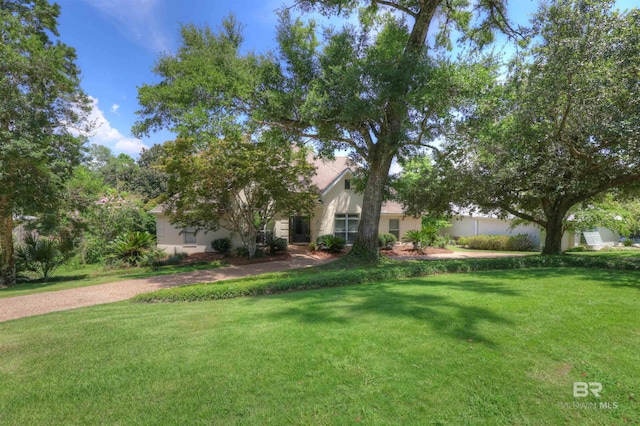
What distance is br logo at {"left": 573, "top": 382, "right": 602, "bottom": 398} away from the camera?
120 inches

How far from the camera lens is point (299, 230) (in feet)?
77.4

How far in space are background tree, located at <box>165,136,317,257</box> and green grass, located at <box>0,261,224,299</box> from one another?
2.41 metres

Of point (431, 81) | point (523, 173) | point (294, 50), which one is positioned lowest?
point (523, 173)

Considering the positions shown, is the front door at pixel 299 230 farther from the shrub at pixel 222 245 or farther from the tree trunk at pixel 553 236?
the tree trunk at pixel 553 236

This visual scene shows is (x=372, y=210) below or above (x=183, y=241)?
above

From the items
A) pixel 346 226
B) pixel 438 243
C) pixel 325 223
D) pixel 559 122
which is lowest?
pixel 438 243

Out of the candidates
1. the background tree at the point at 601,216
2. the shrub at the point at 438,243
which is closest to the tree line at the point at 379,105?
the background tree at the point at 601,216

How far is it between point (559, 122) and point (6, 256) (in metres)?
21.1

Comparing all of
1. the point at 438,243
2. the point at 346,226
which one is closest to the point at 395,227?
the point at 438,243

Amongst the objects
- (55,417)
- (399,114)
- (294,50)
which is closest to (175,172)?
(294,50)

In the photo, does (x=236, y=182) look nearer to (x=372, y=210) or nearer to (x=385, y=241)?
(x=372, y=210)

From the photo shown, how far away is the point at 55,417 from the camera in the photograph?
9.61 ft

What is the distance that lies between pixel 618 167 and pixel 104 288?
58.9 ft

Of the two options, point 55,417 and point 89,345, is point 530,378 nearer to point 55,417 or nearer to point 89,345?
point 55,417
